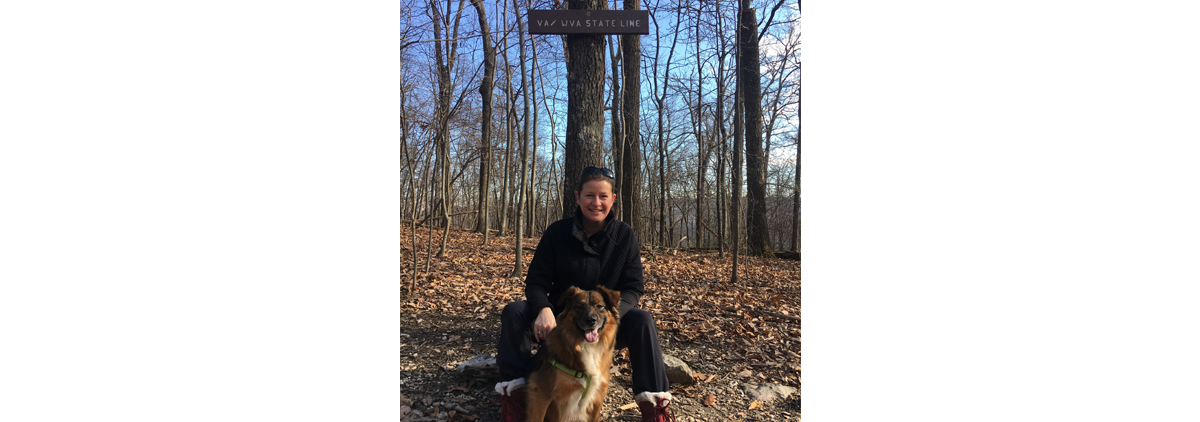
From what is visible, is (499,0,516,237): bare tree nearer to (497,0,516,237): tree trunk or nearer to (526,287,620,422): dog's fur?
(497,0,516,237): tree trunk

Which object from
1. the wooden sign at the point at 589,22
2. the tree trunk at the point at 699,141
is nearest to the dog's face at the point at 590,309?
the tree trunk at the point at 699,141

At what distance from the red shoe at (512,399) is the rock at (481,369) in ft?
1.06

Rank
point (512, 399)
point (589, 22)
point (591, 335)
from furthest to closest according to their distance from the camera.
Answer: point (589, 22), point (512, 399), point (591, 335)

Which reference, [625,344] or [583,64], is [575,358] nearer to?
[625,344]

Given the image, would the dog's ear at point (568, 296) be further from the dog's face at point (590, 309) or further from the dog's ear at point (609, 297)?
the dog's ear at point (609, 297)

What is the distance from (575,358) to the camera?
2662 mm

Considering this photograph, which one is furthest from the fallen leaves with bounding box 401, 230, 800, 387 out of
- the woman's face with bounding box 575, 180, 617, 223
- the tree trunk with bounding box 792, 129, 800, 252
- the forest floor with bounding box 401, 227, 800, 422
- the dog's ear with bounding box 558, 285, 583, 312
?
the dog's ear with bounding box 558, 285, 583, 312

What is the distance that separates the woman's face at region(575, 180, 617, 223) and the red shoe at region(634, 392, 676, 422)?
887 mm

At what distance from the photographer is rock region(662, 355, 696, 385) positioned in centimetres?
324

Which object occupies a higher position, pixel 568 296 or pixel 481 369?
pixel 568 296

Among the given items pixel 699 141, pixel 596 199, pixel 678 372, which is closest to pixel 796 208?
pixel 699 141

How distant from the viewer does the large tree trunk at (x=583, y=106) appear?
345 cm

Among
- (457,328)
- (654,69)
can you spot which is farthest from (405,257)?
(654,69)

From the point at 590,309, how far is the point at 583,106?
1.39 metres
